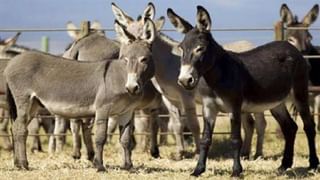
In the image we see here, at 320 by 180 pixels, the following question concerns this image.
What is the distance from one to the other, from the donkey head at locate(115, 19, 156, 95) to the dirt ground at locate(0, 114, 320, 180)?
3.26 feet

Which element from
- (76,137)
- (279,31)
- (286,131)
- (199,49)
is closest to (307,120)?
(286,131)

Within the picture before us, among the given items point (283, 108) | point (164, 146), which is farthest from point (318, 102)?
point (283, 108)

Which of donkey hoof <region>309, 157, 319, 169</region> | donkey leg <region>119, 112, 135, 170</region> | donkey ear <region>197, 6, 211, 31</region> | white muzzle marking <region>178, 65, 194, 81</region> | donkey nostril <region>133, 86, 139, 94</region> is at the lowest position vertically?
donkey hoof <region>309, 157, 319, 169</region>

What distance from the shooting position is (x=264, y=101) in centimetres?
806

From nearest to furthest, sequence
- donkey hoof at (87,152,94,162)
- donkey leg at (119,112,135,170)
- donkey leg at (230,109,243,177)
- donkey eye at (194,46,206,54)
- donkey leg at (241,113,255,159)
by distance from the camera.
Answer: donkey eye at (194,46,206,54) < donkey leg at (230,109,243,177) < donkey leg at (119,112,135,170) < donkey hoof at (87,152,94,162) < donkey leg at (241,113,255,159)

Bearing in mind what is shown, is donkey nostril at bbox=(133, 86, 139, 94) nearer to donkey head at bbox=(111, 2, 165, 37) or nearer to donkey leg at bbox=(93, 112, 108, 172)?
donkey leg at bbox=(93, 112, 108, 172)

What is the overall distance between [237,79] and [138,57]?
111cm

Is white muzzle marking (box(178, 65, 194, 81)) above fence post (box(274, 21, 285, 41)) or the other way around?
the other way around

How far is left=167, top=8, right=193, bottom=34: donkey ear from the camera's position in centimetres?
798

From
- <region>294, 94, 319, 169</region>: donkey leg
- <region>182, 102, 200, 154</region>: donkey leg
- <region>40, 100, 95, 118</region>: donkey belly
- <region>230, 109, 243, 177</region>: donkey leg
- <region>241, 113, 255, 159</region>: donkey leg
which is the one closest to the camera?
<region>230, 109, 243, 177</region>: donkey leg

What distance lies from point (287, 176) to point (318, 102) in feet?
16.8

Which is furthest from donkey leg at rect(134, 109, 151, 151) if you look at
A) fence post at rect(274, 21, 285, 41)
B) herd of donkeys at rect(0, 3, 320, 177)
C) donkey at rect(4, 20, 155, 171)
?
donkey at rect(4, 20, 155, 171)

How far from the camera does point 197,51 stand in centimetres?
753

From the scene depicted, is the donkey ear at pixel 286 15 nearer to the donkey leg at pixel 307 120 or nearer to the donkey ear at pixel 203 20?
the donkey leg at pixel 307 120
